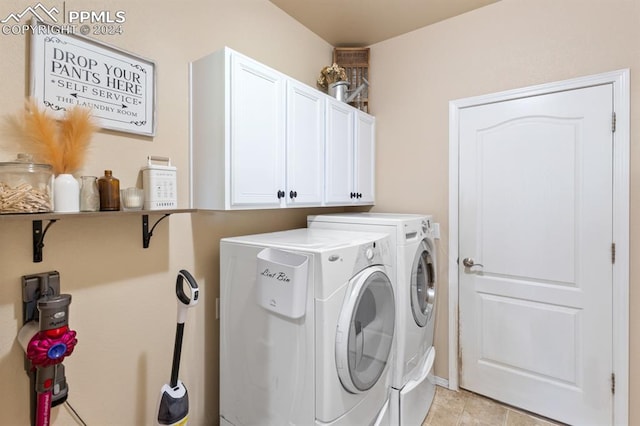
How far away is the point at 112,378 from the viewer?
1422 millimetres

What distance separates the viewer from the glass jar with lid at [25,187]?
3.33 ft

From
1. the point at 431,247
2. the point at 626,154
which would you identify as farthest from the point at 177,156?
the point at 626,154

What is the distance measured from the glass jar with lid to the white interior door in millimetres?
2426

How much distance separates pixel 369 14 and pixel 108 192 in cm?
215

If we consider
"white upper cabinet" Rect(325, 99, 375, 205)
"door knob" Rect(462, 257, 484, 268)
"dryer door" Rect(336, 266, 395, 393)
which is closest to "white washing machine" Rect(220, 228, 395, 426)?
"dryer door" Rect(336, 266, 395, 393)

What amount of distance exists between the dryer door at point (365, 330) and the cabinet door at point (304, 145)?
2.28 ft

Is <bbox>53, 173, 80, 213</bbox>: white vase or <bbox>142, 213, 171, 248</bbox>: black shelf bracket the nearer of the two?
<bbox>53, 173, 80, 213</bbox>: white vase

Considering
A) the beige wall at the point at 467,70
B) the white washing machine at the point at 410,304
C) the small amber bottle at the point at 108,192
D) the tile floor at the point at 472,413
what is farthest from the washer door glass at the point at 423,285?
the small amber bottle at the point at 108,192

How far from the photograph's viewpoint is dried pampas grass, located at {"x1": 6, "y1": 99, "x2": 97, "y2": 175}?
1135 mm

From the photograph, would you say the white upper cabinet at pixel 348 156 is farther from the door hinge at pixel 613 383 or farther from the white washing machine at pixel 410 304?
the door hinge at pixel 613 383

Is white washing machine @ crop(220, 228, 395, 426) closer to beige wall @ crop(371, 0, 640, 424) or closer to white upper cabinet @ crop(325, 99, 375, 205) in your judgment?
white upper cabinet @ crop(325, 99, 375, 205)

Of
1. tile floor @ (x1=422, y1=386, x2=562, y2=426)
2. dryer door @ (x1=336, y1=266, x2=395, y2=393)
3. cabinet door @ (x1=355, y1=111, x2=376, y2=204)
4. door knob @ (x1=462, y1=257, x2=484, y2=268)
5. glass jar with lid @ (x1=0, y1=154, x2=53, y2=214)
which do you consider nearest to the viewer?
glass jar with lid @ (x1=0, y1=154, x2=53, y2=214)

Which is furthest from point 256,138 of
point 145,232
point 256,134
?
point 145,232

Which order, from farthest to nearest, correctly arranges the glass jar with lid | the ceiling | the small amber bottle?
the ceiling → the small amber bottle → the glass jar with lid
